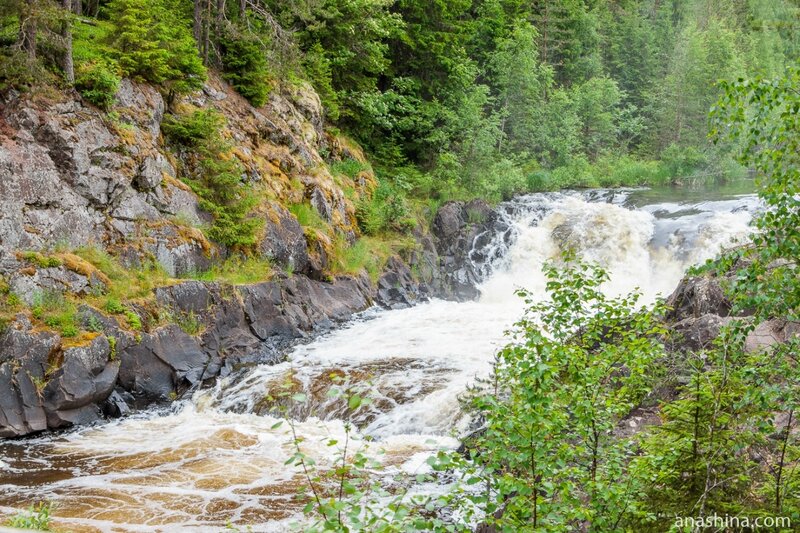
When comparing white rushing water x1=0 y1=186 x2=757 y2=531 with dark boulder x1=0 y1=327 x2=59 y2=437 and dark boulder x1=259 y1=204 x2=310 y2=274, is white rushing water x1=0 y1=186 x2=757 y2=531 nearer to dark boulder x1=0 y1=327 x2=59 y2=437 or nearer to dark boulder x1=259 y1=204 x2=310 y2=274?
dark boulder x1=0 y1=327 x2=59 y2=437

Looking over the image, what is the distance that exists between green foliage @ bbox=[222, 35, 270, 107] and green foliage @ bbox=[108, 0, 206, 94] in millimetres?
1729

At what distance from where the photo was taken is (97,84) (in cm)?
1198

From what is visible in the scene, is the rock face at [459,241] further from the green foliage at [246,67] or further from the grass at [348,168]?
the green foliage at [246,67]

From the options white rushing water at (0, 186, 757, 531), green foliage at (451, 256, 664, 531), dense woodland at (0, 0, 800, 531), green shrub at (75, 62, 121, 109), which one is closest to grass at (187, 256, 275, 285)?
dense woodland at (0, 0, 800, 531)

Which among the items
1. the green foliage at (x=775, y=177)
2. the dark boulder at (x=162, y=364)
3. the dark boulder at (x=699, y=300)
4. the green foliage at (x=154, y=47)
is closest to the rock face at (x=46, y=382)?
the dark boulder at (x=162, y=364)

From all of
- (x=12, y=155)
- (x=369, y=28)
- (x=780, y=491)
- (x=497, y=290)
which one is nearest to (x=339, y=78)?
(x=369, y=28)

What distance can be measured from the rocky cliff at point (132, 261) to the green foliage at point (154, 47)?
45 cm

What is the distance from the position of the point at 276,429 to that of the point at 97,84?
302 inches

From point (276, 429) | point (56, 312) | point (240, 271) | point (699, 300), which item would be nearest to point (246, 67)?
point (240, 271)

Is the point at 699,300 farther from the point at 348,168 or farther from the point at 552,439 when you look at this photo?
the point at 348,168

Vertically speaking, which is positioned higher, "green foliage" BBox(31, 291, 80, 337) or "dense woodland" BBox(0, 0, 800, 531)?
"dense woodland" BBox(0, 0, 800, 531)

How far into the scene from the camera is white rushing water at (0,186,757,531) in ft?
22.4

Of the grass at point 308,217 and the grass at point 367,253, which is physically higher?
the grass at point 308,217

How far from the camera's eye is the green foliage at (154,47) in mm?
12844
